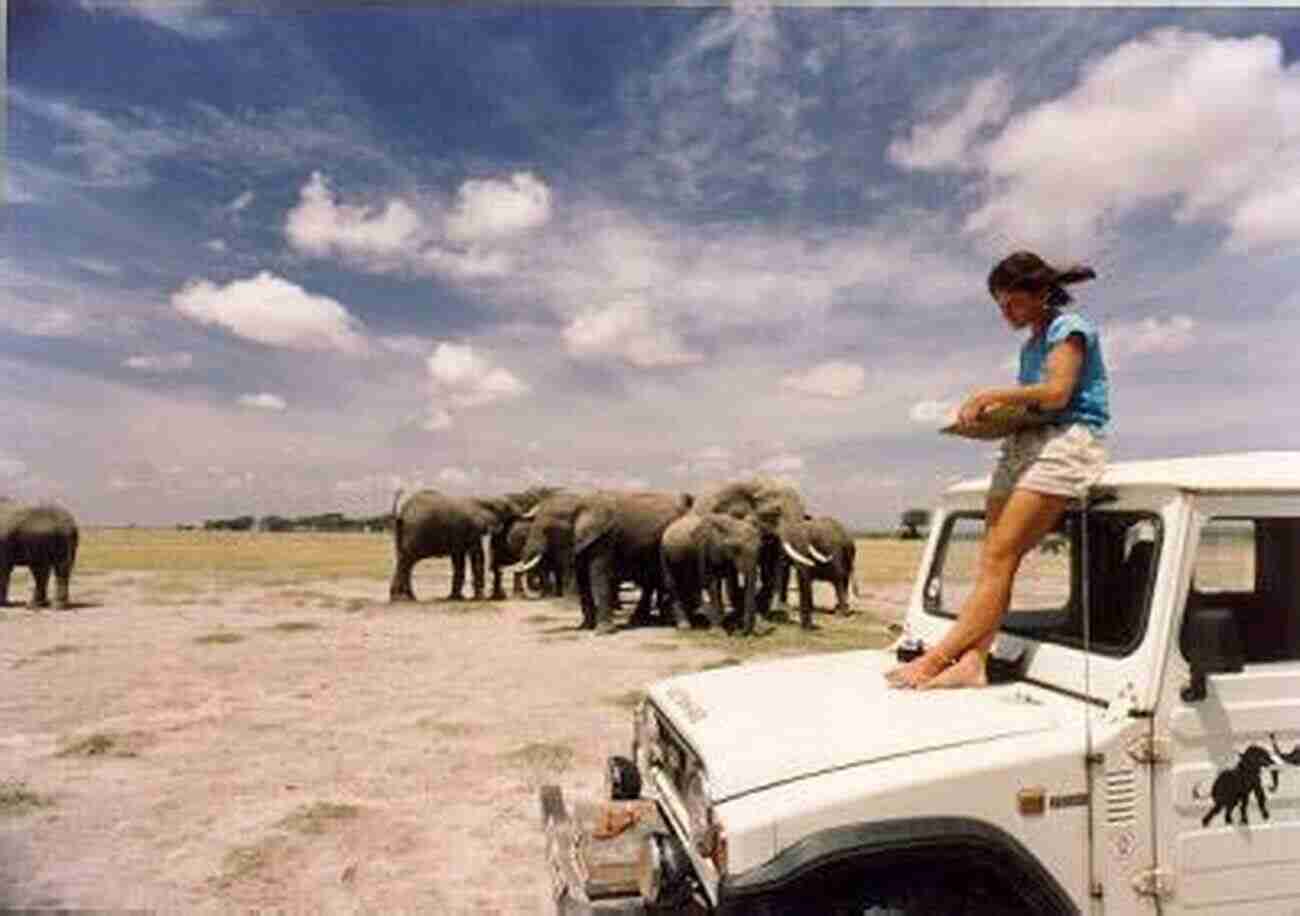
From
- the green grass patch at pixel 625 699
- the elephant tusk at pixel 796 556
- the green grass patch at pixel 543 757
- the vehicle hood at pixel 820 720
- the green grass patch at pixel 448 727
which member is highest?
the elephant tusk at pixel 796 556

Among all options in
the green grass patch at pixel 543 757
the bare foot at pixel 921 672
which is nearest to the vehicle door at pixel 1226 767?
the bare foot at pixel 921 672

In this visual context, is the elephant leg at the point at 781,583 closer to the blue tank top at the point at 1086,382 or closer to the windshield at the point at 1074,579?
the windshield at the point at 1074,579

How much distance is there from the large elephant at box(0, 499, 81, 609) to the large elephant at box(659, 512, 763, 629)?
11830 millimetres

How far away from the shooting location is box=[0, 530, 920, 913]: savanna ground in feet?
24.8

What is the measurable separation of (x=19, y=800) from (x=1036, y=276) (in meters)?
7.64

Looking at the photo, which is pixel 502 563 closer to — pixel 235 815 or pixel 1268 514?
pixel 235 815

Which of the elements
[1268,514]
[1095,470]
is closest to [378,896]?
[1095,470]

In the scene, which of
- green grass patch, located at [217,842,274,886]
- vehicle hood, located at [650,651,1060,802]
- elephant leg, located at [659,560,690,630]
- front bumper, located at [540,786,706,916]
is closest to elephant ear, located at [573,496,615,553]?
elephant leg, located at [659,560,690,630]

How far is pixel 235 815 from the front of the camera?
8977mm

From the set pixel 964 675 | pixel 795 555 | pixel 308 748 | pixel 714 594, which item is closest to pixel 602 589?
pixel 714 594

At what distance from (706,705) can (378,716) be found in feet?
26.6

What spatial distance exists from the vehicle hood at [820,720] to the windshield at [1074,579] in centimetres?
45

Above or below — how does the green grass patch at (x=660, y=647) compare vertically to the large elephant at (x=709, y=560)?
below

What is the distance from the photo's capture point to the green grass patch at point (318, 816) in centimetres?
860
